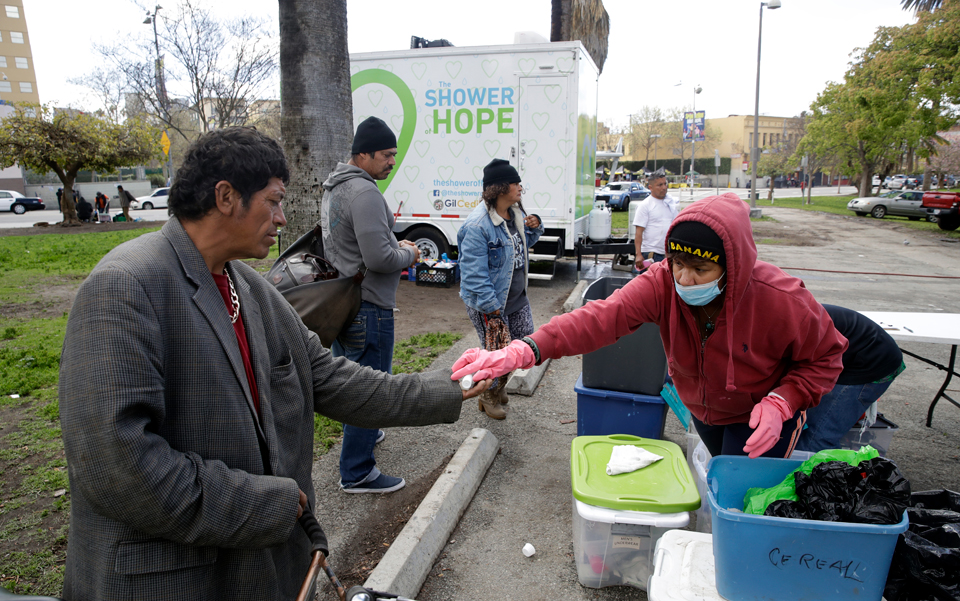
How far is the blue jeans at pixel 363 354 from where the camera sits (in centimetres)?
335

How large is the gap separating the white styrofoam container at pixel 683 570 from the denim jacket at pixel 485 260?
2356 mm

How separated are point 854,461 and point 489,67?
26.6 feet

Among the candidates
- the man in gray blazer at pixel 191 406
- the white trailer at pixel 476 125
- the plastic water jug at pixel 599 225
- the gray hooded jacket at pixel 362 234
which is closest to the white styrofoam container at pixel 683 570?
the man in gray blazer at pixel 191 406

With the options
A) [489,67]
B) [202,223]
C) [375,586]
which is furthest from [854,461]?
[489,67]

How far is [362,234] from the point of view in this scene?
10.5ft

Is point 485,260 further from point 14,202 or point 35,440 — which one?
point 14,202

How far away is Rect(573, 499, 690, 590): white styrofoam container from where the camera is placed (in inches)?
99.5

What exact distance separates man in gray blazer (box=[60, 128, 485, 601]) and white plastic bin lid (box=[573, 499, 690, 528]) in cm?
132

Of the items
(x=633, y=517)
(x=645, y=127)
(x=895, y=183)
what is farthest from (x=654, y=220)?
(x=645, y=127)

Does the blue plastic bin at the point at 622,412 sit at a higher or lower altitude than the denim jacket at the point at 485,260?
lower

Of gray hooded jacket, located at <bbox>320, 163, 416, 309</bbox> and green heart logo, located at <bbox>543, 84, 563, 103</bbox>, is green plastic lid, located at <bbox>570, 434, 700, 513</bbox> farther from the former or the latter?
green heart logo, located at <bbox>543, 84, 563, 103</bbox>

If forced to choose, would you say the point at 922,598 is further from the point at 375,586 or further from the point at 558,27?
the point at 558,27

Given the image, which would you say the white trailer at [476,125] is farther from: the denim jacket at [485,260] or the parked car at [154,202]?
the parked car at [154,202]

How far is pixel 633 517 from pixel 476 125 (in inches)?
302
